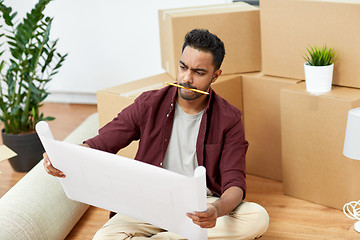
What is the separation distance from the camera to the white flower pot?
7.75ft

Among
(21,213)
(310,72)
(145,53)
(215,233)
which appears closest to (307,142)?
(310,72)

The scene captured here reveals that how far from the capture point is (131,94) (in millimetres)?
2574

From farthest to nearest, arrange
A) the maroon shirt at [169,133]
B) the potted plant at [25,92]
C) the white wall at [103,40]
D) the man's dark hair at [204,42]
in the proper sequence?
the white wall at [103,40], the potted plant at [25,92], the maroon shirt at [169,133], the man's dark hair at [204,42]

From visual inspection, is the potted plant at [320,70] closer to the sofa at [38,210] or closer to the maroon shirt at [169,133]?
the maroon shirt at [169,133]

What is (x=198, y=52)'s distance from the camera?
74.1 inches

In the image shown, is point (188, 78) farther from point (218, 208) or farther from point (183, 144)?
point (218, 208)

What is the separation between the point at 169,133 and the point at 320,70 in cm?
73

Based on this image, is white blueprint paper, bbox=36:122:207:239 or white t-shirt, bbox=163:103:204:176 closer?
white blueprint paper, bbox=36:122:207:239

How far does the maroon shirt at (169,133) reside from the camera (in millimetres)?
1981

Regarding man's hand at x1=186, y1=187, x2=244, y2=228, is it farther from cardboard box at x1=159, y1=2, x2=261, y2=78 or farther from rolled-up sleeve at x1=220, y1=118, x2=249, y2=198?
cardboard box at x1=159, y1=2, x2=261, y2=78

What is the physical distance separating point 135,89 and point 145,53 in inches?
41.1

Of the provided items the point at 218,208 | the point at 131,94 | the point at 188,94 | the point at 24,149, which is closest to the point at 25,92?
the point at 24,149

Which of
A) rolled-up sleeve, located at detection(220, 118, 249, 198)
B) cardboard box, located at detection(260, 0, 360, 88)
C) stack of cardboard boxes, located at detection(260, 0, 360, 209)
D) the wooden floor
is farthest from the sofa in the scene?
cardboard box, located at detection(260, 0, 360, 88)

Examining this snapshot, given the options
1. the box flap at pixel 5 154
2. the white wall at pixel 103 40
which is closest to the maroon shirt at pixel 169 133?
the box flap at pixel 5 154
